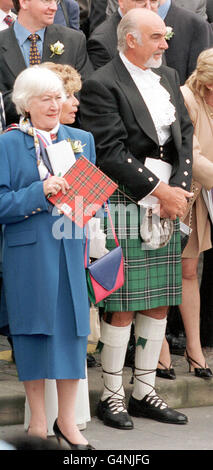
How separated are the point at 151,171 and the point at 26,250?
1.09m

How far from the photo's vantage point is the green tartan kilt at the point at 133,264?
5.41 m

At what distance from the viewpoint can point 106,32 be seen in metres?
6.25

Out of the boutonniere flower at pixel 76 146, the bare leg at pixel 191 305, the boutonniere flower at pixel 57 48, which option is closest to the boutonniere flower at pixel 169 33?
the boutonniere flower at pixel 57 48

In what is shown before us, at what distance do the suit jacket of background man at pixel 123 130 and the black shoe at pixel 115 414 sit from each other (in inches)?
45.8

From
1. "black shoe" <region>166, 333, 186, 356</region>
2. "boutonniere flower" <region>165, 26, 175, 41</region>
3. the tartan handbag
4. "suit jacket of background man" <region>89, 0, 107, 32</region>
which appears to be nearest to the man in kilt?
the tartan handbag

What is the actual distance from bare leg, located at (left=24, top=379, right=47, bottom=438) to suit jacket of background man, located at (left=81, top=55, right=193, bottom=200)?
1.26 m

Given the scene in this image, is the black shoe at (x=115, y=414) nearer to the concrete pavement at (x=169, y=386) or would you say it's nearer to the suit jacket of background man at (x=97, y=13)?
the concrete pavement at (x=169, y=386)

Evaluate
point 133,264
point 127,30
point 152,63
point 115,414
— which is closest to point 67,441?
point 115,414

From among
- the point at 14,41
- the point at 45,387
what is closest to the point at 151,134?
the point at 14,41

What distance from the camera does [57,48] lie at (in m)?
5.91

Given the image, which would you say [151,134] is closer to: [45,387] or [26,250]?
[26,250]

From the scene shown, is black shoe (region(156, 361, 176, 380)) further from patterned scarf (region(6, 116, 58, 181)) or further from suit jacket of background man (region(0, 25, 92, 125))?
patterned scarf (region(6, 116, 58, 181))
